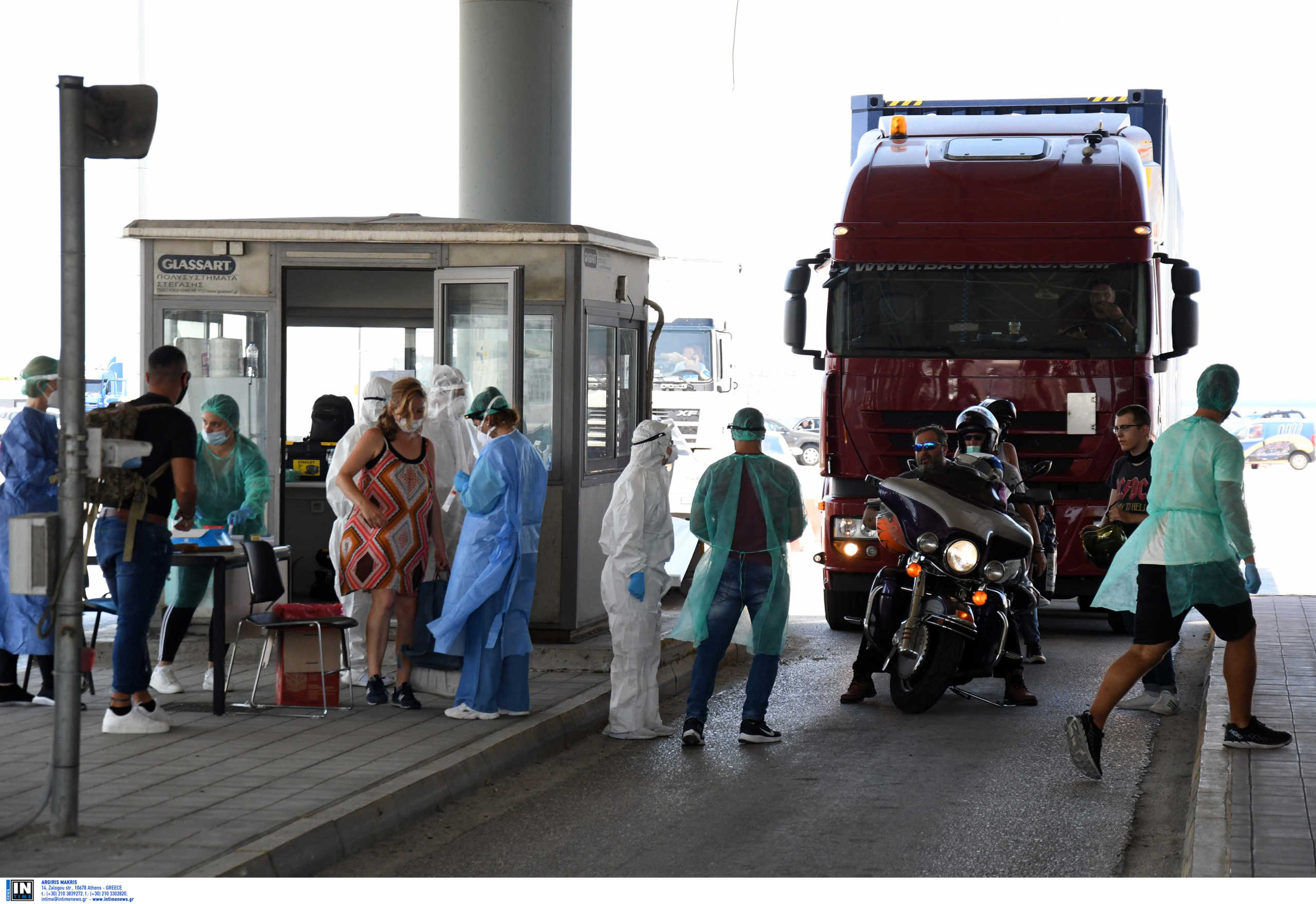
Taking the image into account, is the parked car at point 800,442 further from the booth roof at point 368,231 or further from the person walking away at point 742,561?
the person walking away at point 742,561

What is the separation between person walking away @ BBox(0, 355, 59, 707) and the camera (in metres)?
8.10

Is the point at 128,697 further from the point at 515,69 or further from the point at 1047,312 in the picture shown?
the point at 515,69

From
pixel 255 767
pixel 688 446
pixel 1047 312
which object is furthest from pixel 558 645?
pixel 688 446

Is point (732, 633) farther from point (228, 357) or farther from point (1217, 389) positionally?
point (228, 357)

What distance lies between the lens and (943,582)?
888cm

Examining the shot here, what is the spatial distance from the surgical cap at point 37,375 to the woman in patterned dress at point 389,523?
161 centimetres

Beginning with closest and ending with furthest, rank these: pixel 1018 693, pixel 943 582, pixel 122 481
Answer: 1. pixel 122 481
2. pixel 943 582
3. pixel 1018 693

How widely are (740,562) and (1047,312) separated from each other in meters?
4.32

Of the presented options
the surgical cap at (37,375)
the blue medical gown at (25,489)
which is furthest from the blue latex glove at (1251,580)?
the surgical cap at (37,375)

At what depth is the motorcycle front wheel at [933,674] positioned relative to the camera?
344 inches

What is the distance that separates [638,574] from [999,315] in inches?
177

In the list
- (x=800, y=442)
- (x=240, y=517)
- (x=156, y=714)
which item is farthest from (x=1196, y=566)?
(x=800, y=442)

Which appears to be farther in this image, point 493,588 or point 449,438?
point 449,438

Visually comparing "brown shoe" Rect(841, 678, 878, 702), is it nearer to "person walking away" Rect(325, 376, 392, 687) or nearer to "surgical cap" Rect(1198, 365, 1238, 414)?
"person walking away" Rect(325, 376, 392, 687)
